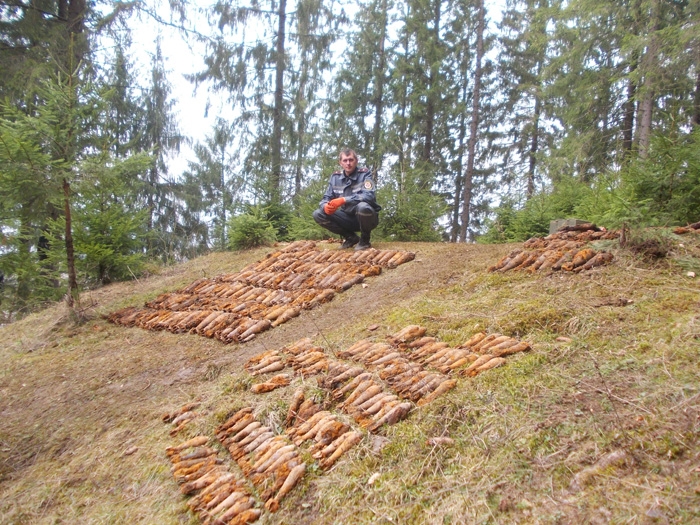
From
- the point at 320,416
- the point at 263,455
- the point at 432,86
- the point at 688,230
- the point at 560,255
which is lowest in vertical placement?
the point at 263,455

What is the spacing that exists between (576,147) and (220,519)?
11.3m

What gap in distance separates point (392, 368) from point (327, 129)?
15.3m

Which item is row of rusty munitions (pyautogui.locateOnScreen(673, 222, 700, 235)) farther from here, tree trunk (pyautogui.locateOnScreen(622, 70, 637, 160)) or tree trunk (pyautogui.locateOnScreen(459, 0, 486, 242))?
tree trunk (pyautogui.locateOnScreen(459, 0, 486, 242))

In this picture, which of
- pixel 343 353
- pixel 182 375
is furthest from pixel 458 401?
pixel 182 375

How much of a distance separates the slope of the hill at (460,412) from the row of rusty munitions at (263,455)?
0.08m

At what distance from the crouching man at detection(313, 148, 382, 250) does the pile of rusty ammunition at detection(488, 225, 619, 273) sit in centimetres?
220

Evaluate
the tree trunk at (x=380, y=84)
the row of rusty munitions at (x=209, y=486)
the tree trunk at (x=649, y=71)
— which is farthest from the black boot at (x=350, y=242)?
the tree trunk at (x=380, y=84)

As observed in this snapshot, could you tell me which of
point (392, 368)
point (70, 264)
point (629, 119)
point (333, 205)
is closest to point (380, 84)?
point (629, 119)

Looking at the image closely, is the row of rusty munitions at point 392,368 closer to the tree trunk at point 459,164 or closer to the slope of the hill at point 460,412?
the slope of the hill at point 460,412

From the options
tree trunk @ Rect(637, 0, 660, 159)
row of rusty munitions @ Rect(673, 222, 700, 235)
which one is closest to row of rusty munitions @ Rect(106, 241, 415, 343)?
row of rusty munitions @ Rect(673, 222, 700, 235)

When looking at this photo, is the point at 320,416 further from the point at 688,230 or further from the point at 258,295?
the point at 688,230

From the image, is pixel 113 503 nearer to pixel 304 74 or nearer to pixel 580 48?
pixel 580 48

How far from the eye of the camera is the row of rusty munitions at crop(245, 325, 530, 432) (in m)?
2.69

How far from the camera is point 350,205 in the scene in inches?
262
